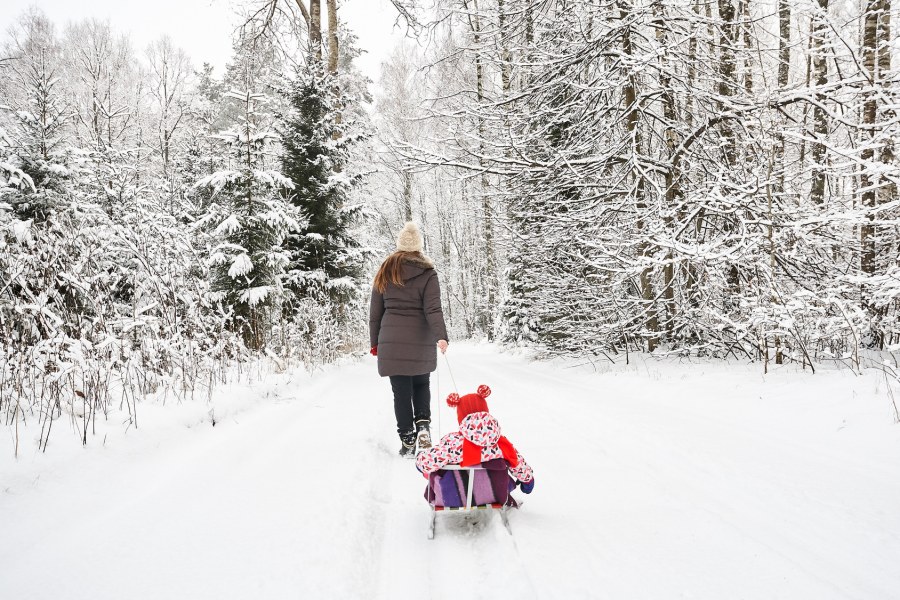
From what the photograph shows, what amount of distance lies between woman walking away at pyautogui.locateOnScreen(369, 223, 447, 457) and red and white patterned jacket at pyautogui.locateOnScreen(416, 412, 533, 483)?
146 cm

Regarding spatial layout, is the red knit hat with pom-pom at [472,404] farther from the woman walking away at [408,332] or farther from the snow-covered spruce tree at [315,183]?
the snow-covered spruce tree at [315,183]

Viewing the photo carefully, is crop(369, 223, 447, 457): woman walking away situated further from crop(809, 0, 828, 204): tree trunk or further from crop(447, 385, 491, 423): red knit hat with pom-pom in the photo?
crop(809, 0, 828, 204): tree trunk

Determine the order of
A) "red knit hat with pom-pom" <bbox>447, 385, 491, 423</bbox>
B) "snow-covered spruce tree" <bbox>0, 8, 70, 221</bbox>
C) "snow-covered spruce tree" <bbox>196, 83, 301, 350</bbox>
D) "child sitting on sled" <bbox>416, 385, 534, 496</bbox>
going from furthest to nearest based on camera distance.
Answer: "snow-covered spruce tree" <bbox>196, 83, 301, 350</bbox>, "snow-covered spruce tree" <bbox>0, 8, 70, 221</bbox>, "red knit hat with pom-pom" <bbox>447, 385, 491, 423</bbox>, "child sitting on sled" <bbox>416, 385, 534, 496</bbox>

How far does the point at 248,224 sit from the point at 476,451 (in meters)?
8.18

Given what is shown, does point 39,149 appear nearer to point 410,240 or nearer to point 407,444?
point 410,240

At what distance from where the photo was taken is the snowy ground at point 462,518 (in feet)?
6.47

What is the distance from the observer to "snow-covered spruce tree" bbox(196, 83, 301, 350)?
888 centimetres

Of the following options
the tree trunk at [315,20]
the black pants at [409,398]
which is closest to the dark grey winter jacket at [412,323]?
the black pants at [409,398]

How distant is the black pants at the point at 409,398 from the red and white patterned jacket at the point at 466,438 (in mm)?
1523

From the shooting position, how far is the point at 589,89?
7.76 m

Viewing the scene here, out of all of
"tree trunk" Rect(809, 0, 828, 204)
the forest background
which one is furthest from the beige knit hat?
"tree trunk" Rect(809, 0, 828, 204)

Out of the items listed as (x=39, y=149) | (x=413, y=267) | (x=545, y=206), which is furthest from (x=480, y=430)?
(x=39, y=149)

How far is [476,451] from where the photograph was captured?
8.15 ft

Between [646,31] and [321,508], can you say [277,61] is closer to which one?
[646,31]
